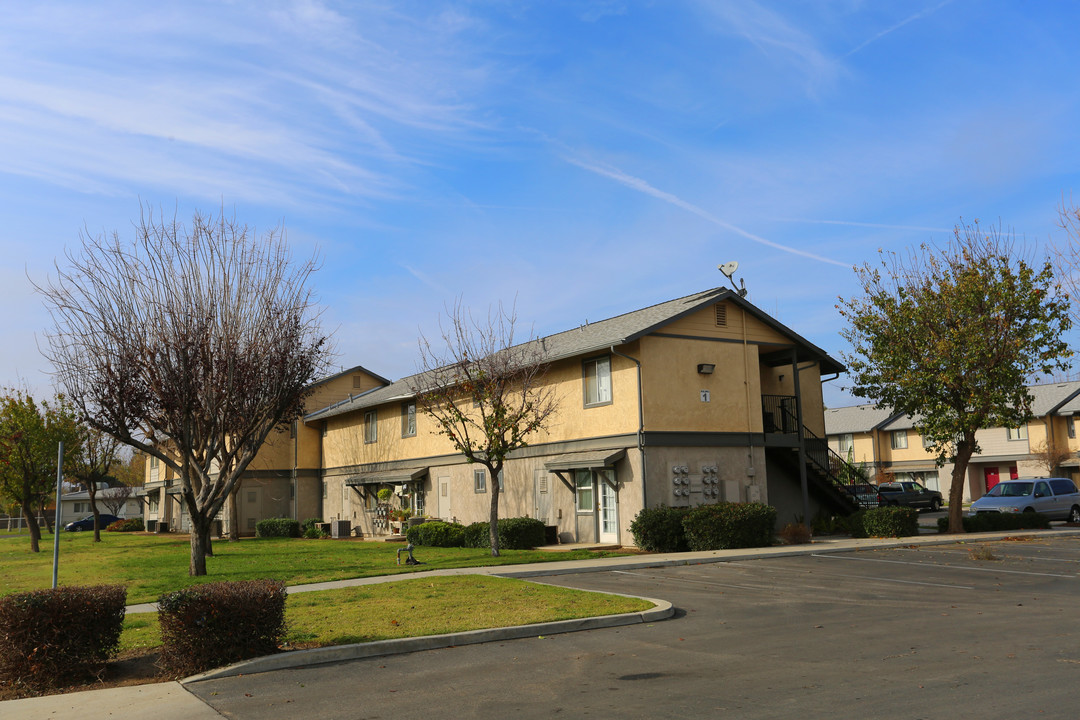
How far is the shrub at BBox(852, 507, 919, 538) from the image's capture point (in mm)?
24750

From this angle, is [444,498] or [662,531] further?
[444,498]

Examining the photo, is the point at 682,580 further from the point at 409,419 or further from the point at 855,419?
the point at 855,419

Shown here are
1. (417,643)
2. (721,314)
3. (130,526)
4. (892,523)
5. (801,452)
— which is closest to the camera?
(417,643)

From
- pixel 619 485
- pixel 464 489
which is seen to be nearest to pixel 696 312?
pixel 619 485

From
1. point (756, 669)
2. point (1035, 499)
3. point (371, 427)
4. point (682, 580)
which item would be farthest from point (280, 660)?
point (371, 427)

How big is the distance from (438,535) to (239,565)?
6702mm

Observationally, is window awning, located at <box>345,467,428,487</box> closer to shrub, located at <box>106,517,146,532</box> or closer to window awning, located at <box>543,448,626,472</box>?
window awning, located at <box>543,448,626,472</box>

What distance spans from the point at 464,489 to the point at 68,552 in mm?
14655

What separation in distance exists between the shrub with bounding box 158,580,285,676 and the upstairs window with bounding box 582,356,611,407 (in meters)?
16.6

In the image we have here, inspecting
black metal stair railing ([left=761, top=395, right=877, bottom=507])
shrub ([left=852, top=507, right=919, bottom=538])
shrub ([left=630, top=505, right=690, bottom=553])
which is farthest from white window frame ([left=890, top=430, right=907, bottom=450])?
shrub ([left=630, top=505, right=690, bottom=553])

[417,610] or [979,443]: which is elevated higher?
[979,443]

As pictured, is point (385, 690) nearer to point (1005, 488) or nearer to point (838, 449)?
point (1005, 488)

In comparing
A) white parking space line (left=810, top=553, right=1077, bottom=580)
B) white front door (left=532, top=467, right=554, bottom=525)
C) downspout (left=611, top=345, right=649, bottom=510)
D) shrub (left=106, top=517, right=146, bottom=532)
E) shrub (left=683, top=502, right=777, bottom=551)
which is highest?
downspout (left=611, top=345, right=649, bottom=510)

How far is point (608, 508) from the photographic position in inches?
Result: 992
